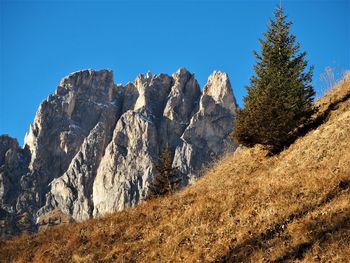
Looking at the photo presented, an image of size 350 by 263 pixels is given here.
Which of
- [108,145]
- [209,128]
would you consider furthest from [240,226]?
[209,128]

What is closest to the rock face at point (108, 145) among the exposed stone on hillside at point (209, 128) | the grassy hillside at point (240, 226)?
the exposed stone on hillside at point (209, 128)

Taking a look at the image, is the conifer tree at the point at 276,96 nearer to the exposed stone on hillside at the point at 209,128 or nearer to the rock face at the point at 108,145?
the rock face at the point at 108,145

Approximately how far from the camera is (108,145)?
567 feet

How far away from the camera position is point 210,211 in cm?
1259

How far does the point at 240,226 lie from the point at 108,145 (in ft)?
540

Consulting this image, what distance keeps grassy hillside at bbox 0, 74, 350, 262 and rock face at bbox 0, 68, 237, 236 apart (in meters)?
138

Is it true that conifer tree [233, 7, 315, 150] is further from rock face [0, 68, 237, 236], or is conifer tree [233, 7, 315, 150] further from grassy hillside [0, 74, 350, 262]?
rock face [0, 68, 237, 236]

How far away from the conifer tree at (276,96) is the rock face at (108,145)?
5092 inches

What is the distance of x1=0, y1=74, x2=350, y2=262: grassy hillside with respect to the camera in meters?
9.34

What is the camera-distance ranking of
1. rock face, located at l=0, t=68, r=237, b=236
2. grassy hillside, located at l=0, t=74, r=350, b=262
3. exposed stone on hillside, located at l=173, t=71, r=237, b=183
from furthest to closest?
exposed stone on hillside, located at l=173, t=71, r=237, b=183 → rock face, located at l=0, t=68, r=237, b=236 → grassy hillside, located at l=0, t=74, r=350, b=262

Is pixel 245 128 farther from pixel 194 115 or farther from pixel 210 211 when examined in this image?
pixel 194 115

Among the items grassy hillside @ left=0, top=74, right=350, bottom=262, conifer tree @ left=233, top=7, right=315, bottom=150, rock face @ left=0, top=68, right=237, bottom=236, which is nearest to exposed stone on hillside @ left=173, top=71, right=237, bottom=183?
rock face @ left=0, top=68, right=237, bottom=236

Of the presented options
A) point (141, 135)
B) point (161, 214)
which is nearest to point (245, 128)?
point (161, 214)

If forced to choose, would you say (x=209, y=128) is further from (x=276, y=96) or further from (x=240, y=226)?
(x=240, y=226)
